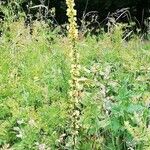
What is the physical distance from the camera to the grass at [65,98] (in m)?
3.04

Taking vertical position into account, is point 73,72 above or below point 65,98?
above

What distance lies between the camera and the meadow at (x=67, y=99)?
303 centimetres

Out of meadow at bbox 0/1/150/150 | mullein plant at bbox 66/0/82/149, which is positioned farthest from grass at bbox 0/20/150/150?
mullein plant at bbox 66/0/82/149

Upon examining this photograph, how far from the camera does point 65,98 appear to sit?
358 centimetres

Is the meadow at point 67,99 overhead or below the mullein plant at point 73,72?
below

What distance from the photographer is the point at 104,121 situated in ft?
10.2

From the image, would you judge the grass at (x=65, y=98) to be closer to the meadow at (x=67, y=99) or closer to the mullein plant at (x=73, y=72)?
the meadow at (x=67, y=99)

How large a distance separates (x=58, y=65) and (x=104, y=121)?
1.24 meters

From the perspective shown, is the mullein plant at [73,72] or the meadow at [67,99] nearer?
the mullein plant at [73,72]

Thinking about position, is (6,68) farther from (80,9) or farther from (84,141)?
(80,9)

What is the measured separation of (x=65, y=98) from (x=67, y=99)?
0.05m

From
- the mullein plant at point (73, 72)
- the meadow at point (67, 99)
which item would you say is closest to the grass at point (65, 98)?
the meadow at point (67, 99)

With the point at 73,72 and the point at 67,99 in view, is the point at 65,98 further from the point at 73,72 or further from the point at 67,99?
the point at 73,72

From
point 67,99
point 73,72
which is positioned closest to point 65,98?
point 67,99
